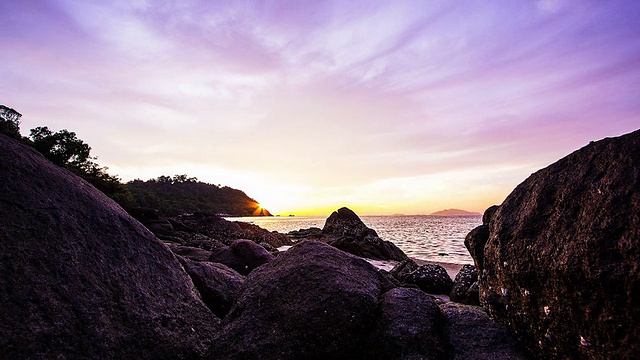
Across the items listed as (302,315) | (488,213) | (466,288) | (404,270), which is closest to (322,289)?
(302,315)

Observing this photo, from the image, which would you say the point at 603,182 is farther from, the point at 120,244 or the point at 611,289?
the point at 120,244

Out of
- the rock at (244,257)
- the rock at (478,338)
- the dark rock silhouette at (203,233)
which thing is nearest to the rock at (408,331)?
the rock at (478,338)

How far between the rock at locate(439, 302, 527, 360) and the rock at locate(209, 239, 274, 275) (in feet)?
14.2

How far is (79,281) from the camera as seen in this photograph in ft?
10.1

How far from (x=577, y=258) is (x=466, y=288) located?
575 centimetres

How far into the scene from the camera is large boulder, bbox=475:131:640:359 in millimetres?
2488

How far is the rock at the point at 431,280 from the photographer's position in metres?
9.40

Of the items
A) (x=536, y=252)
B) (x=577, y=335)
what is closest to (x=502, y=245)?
(x=536, y=252)

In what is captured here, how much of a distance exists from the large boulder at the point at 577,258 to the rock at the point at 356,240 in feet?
47.1

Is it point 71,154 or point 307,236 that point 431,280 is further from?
point 71,154

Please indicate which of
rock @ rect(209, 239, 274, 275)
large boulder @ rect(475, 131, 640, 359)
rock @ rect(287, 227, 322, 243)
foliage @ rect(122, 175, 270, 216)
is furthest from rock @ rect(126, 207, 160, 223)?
foliage @ rect(122, 175, 270, 216)

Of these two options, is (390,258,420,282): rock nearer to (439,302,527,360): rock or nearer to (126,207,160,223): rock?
(439,302,527,360): rock

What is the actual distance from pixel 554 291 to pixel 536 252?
39cm

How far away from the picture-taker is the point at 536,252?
3.22 metres
